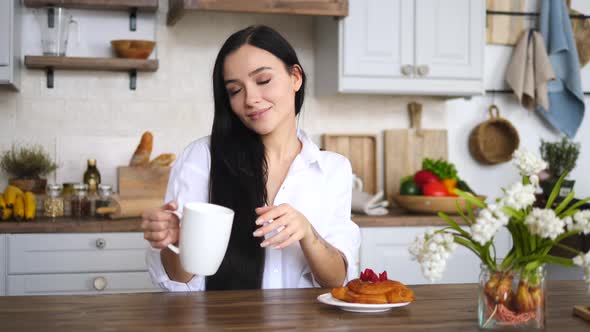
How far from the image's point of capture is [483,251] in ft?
3.90

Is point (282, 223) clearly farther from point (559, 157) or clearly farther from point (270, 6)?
point (559, 157)

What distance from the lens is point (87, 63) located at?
10.5ft

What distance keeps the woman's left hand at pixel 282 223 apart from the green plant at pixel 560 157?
2.46 m

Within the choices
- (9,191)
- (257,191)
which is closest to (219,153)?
(257,191)

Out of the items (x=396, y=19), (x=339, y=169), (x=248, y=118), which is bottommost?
(x=339, y=169)

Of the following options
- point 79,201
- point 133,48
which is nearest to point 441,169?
point 133,48

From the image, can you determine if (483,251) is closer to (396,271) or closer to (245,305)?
(245,305)

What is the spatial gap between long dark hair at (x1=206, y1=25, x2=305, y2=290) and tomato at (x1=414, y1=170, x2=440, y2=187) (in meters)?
1.52

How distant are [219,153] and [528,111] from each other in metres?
2.42

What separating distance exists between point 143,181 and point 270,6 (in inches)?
37.5

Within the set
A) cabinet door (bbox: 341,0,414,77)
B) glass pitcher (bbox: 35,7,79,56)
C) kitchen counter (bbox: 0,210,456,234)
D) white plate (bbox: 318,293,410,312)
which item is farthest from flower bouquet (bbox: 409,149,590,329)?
glass pitcher (bbox: 35,7,79,56)

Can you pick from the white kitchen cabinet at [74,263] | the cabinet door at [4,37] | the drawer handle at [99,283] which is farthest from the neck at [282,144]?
the cabinet door at [4,37]

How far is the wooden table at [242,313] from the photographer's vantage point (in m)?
1.25

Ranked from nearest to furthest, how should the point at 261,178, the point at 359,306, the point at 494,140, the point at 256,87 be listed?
the point at 359,306
the point at 256,87
the point at 261,178
the point at 494,140
